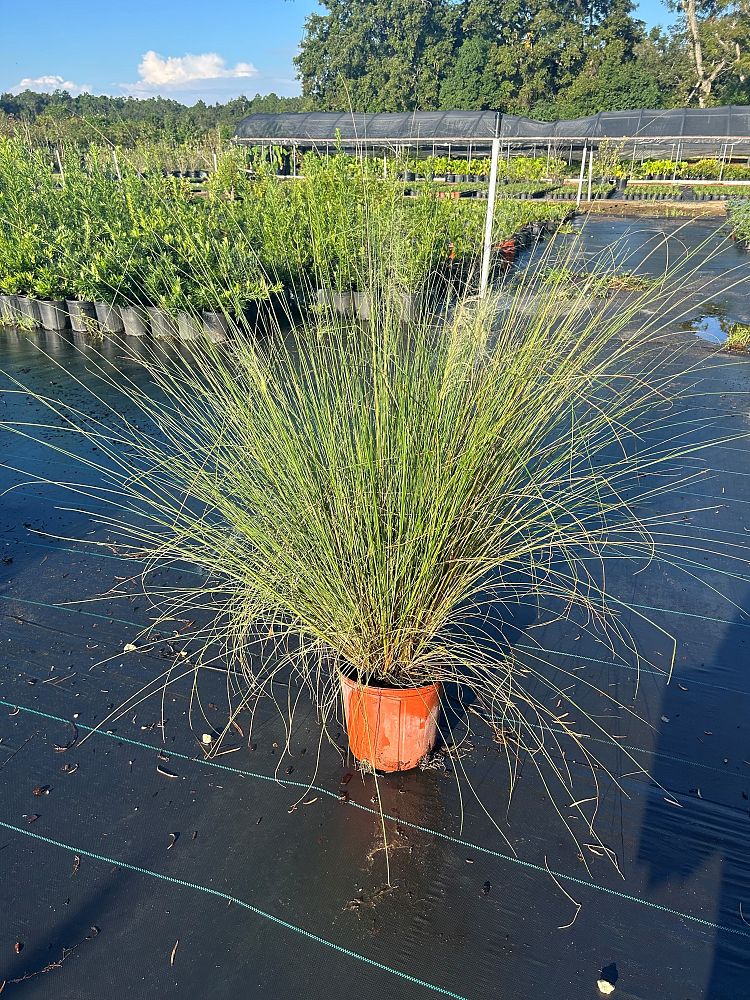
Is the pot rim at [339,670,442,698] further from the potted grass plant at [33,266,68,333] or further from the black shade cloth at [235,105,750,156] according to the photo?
the black shade cloth at [235,105,750,156]

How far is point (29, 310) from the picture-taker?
240 inches

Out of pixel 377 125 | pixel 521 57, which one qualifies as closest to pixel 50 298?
pixel 377 125

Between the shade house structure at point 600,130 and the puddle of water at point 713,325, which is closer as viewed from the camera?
the puddle of water at point 713,325

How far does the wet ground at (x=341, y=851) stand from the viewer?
1250 millimetres

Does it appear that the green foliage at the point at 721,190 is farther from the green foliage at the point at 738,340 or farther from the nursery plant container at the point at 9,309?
the nursery plant container at the point at 9,309

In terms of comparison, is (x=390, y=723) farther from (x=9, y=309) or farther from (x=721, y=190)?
(x=721, y=190)

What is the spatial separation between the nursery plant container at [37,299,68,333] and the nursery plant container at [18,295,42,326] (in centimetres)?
4

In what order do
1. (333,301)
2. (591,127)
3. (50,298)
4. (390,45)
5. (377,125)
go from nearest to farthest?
(333,301) → (50,298) → (591,127) → (377,125) → (390,45)

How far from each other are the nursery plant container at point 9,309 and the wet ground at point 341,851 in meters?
5.12

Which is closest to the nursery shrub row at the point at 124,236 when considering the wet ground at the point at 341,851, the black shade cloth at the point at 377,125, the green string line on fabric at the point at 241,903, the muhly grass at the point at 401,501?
the muhly grass at the point at 401,501

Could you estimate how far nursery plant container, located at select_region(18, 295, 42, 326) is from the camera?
6.05m

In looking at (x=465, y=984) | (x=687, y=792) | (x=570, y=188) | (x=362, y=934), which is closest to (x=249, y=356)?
(x=362, y=934)

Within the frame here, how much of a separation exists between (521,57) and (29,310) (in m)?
36.7

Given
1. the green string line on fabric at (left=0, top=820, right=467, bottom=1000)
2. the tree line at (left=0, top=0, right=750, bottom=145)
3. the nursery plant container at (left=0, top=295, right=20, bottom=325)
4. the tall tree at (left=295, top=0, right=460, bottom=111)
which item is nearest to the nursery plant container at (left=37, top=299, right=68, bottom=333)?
the nursery plant container at (left=0, top=295, right=20, bottom=325)
